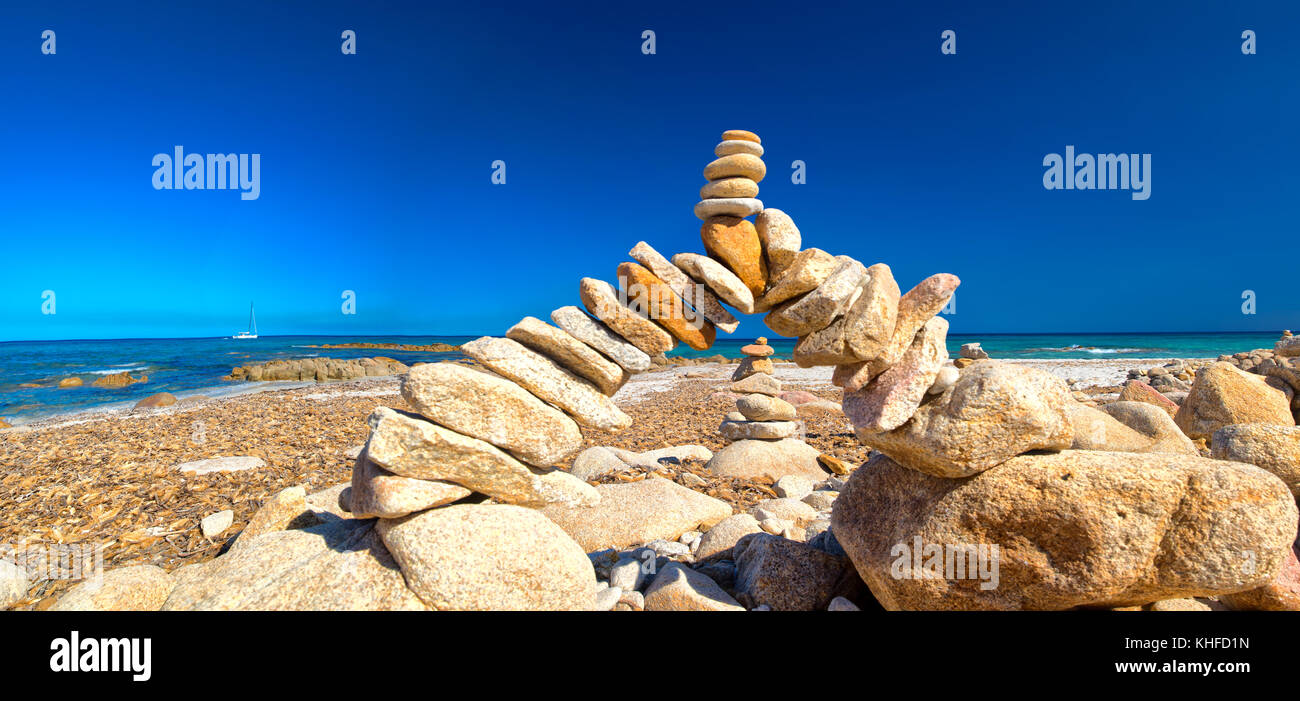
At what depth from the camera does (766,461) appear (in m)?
8.96

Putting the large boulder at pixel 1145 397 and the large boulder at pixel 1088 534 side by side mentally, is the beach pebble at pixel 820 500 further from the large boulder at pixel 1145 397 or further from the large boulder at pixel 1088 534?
the large boulder at pixel 1145 397

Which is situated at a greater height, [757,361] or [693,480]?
[757,361]

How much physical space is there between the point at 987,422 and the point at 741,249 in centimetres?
175

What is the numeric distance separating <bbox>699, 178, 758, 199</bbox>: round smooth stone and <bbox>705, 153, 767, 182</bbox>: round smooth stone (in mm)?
54

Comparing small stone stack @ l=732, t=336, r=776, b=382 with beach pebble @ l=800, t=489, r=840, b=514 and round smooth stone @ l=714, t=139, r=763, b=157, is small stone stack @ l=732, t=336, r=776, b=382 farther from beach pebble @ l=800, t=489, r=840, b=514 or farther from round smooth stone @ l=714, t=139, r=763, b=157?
round smooth stone @ l=714, t=139, r=763, b=157

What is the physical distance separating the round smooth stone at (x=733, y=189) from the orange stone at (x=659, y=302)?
0.75m

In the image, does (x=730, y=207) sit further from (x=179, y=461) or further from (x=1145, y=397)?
(x=1145, y=397)

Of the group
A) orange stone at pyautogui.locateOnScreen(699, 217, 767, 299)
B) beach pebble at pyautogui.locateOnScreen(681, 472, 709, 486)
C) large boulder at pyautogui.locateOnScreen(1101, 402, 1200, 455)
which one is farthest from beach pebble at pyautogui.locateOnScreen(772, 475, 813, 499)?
orange stone at pyautogui.locateOnScreen(699, 217, 767, 299)

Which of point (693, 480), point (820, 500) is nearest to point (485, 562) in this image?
point (820, 500)

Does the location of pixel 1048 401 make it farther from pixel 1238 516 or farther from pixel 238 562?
pixel 238 562

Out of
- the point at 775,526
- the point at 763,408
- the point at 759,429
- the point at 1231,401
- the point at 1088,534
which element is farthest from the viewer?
the point at 759,429

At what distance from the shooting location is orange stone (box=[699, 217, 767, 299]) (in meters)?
3.84

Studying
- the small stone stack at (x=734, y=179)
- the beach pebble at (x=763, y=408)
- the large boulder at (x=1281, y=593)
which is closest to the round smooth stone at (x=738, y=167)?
the small stone stack at (x=734, y=179)
